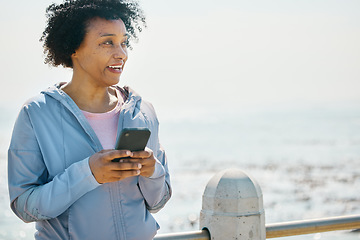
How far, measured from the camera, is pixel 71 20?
239 centimetres

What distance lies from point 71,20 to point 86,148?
0.58 metres

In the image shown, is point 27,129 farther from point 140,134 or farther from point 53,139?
point 140,134

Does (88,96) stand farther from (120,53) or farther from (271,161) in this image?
(271,161)

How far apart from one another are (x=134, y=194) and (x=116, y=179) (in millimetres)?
233

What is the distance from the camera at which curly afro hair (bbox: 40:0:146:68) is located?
93.6 inches

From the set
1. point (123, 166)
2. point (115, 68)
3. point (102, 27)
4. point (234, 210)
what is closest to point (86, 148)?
point (123, 166)

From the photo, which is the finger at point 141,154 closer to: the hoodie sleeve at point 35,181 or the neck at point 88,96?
the hoodie sleeve at point 35,181

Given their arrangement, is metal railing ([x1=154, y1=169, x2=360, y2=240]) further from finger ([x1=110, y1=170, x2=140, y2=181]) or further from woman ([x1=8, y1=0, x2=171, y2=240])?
finger ([x1=110, y1=170, x2=140, y2=181])

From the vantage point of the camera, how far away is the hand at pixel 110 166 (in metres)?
2.02

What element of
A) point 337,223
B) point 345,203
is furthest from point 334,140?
point 337,223

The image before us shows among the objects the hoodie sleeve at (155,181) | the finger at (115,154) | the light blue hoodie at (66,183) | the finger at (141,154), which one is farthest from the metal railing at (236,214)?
the finger at (115,154)

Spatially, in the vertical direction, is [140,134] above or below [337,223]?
above

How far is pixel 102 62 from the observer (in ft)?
7.64

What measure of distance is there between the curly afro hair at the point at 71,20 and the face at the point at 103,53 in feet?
0.11
